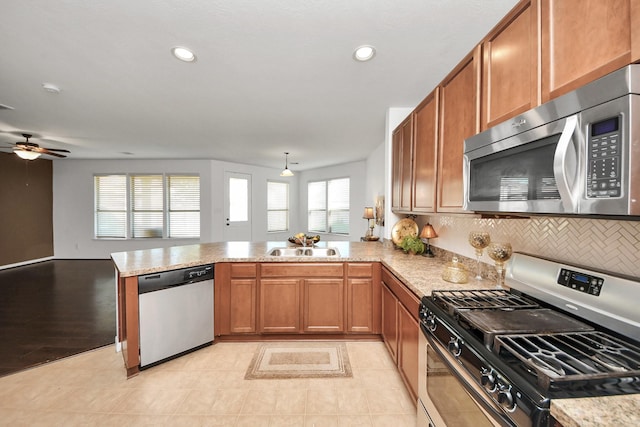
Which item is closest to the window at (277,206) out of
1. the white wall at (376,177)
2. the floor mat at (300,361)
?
the white wall at (376,177)

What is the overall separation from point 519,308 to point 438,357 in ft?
1.45

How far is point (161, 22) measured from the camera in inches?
65.8

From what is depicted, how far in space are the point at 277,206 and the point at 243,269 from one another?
539 cm

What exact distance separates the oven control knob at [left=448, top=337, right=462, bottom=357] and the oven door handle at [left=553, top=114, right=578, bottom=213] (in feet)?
2.08

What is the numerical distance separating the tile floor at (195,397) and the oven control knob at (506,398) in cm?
114

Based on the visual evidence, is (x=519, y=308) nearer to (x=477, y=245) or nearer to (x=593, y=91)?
(x=477, y=245)

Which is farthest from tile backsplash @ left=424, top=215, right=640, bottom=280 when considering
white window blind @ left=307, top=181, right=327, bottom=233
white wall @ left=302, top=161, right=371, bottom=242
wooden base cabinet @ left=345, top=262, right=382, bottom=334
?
white window blind @ left=307, top=181, right=327, bottom=233

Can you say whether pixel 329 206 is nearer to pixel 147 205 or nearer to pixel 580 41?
pixel 147 205

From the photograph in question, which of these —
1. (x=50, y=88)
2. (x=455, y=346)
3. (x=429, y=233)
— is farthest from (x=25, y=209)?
(x=455, y=346)

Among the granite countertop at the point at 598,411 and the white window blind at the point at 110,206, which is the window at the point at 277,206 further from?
the granite countertop at the point at 598,411

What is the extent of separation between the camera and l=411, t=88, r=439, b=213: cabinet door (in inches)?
78.4

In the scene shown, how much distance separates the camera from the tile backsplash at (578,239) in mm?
1065

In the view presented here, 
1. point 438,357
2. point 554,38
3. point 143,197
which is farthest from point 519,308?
point 143,197

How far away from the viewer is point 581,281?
3.61ft
